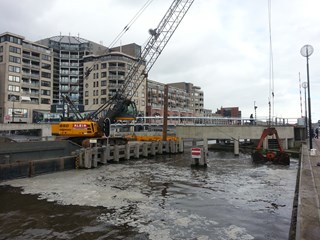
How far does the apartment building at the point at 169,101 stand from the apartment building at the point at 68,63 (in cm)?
2862

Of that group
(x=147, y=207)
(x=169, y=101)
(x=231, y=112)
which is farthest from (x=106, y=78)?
(x=231, y=112)

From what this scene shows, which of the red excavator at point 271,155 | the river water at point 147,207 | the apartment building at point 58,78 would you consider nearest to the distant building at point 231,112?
the apartment building at point 58,78

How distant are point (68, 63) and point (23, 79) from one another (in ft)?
95.1

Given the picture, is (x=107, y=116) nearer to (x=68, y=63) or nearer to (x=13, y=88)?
(x=13, y=88)

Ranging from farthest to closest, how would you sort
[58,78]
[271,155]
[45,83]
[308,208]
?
1. [58,78]
2. [45,83]
3. [271,155]
4. [308,208]

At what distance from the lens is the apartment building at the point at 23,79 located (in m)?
92.9

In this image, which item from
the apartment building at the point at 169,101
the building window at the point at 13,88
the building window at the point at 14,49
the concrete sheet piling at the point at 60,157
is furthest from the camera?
the apartment building at the point at 169,101

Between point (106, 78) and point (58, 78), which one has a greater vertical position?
point (58, 78)

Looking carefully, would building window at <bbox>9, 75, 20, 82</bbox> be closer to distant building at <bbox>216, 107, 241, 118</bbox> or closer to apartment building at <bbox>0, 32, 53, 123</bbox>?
apartment building at <bbox>0, 32, 53, 123</bbox>

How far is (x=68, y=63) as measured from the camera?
414 ft

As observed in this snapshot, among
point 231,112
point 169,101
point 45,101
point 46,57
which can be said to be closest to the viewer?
point 45,101

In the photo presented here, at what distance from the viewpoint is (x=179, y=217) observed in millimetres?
12336

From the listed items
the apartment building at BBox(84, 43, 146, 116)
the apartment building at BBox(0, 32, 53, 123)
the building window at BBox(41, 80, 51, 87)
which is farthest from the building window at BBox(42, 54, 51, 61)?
the apartment building at BBox(84, 43, 146, 116)

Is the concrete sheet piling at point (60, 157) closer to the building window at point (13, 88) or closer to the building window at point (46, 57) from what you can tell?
the building window at point (13, 88)
